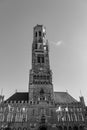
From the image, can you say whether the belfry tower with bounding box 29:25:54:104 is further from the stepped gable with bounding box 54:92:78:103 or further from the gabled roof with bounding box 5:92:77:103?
the stepped gable with bounding box 54:92:78:103

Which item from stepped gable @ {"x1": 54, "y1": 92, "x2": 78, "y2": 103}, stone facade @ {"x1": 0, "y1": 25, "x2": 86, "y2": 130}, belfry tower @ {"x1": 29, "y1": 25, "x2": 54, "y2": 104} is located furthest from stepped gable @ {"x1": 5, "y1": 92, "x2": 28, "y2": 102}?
Result: stepped gable @ {"x1": 54, "y1": 92, "x2": 78, "y2": 103}

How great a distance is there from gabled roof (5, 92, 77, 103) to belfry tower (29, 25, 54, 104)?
11.4ft

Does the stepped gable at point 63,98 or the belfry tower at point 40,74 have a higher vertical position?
the belfry tower at point 40,74

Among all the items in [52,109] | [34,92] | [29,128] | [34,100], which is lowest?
Result: [29,128]

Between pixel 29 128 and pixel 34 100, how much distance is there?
7588 millimetres

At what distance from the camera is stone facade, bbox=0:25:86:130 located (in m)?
31.8

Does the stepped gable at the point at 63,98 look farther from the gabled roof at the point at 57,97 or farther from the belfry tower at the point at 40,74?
the belfry tower at the point at 40,74

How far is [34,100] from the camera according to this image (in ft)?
117

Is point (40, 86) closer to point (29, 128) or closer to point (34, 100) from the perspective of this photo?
point (34, 100)

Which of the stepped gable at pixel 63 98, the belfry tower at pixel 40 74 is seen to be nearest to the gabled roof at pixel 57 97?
the stepped gable at pixel 63 98

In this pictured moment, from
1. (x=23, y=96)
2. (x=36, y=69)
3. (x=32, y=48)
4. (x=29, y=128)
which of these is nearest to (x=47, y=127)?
(x=29, y=128)

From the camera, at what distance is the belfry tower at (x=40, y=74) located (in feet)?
119

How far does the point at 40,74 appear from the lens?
132 ft

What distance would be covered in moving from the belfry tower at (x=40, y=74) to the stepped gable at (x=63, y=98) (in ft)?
12.1
